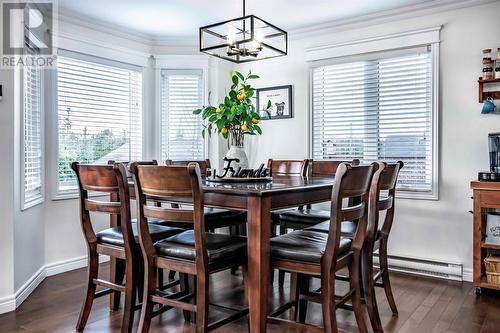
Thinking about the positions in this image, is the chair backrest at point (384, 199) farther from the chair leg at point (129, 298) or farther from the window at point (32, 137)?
the window at point (32, 137)

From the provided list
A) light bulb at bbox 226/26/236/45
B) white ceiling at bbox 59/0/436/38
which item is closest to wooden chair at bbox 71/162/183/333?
light bulb at bbox 226/26/236/45

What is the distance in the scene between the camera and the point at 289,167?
3.57 metres

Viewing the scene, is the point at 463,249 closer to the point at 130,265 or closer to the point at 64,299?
the point at 130,265

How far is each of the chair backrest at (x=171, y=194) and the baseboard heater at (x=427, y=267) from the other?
7.95ft

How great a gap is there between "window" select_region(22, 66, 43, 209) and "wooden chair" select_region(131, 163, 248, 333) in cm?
147

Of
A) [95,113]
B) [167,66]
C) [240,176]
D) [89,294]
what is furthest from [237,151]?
[167,66]

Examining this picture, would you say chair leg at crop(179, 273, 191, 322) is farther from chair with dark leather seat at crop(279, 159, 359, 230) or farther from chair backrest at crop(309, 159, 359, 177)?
chair backrest at crop(309, 159, 359, 177)

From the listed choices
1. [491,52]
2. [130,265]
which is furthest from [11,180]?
[491,52]

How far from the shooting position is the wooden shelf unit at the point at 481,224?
2.96 metres

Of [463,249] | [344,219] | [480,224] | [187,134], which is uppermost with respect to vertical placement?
[187,134]

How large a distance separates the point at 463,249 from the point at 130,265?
9.01 feet

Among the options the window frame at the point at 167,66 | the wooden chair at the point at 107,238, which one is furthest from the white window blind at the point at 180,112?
the wooden chair at the point at 107,238

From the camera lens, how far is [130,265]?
86.2 inches

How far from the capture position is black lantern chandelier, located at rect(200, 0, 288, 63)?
8.50ft
